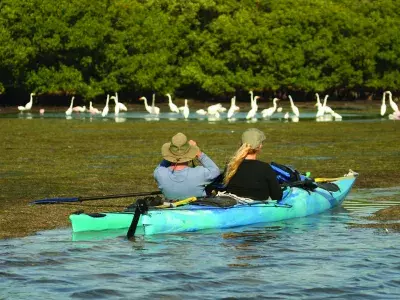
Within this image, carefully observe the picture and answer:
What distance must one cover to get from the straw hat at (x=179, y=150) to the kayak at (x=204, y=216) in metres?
0.65

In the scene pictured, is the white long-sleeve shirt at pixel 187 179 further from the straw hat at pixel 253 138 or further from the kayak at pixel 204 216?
the straw hat at pixel 253 138

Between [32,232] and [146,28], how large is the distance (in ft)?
240

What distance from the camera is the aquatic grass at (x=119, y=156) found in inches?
727

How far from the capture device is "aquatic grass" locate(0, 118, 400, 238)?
1845cm

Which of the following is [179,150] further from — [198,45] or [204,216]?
[198,45]

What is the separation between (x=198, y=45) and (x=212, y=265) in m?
78.5

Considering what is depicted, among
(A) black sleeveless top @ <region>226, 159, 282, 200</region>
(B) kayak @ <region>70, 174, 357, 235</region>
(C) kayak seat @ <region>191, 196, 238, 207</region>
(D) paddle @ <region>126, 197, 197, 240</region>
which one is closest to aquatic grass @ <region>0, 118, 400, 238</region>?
(B) kayak @ <region>70, 174, 357, 235</region>

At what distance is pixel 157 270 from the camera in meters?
13.0

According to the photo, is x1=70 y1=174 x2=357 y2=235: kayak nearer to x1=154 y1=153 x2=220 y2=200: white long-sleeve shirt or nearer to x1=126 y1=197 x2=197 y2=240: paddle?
x1=126 y1=197 x2=197 y2=240: paddle

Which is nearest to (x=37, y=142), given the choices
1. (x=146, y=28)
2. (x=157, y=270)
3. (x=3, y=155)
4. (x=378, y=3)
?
(x=3, y=155)

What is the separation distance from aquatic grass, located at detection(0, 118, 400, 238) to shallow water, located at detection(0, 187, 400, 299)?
1585mm

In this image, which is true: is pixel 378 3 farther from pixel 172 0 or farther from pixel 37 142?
pixel 37 142

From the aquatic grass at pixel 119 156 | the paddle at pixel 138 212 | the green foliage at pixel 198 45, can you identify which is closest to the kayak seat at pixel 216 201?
the paddle at pixel 138 212

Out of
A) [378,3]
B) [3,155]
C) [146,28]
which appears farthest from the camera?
[378,3]
